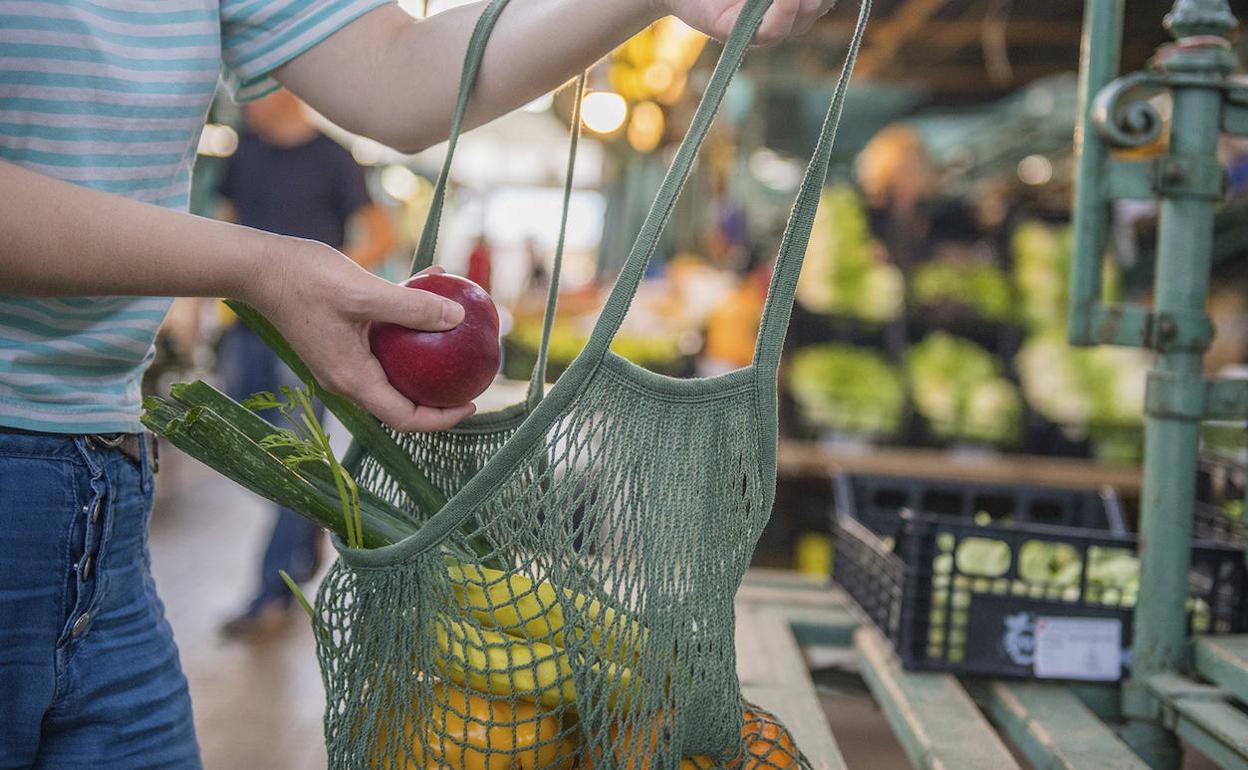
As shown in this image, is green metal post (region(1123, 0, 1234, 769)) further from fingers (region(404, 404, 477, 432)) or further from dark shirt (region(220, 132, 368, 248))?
dark shirt (region(220, 132, 368, 248))

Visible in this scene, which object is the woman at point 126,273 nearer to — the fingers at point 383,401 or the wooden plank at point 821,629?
the fingers at point 383,401

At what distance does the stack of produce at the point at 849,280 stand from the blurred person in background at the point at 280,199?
1707mm

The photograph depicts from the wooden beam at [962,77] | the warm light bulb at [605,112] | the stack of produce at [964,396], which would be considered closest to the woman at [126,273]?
the stack of produce at [964,396]

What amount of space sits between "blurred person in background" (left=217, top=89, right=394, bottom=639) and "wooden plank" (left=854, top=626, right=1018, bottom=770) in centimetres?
233

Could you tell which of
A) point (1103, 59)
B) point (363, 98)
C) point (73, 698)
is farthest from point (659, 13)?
point (1103, 59)

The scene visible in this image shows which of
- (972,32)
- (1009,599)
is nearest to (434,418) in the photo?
(1009,599)

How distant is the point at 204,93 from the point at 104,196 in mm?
277

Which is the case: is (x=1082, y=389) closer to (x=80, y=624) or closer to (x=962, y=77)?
(x=80, y=624)

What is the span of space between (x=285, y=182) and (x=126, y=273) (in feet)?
10.1

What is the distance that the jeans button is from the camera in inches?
42.0

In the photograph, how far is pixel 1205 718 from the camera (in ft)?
5.03

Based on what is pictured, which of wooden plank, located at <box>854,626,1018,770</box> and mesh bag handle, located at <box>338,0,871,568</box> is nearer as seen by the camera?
mesh bag handle, located at <box>338,0,871,568</box>

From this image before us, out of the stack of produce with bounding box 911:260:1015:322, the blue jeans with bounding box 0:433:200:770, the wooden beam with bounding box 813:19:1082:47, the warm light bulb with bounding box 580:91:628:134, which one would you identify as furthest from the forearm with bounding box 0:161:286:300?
the warm light bulb with bounding box 580:91:628:134

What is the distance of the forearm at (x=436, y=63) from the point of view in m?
1.14
